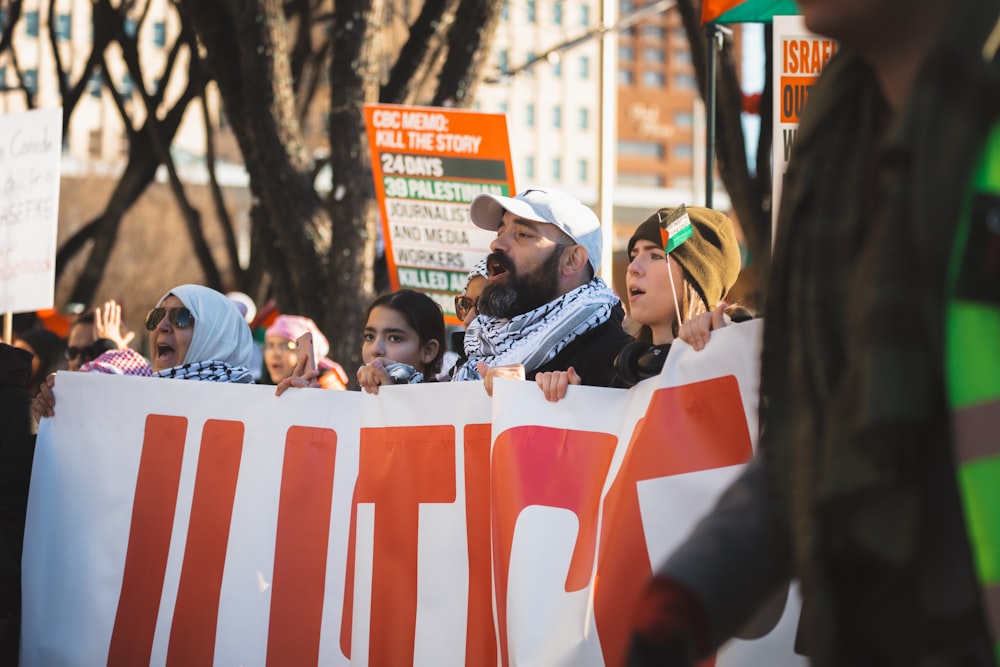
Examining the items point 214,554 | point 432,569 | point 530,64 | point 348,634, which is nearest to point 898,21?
point 432,569

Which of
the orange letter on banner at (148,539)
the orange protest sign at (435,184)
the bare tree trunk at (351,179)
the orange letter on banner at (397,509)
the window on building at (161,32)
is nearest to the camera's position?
the orange letter on banner at (397,509)

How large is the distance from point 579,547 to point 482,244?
147 inches

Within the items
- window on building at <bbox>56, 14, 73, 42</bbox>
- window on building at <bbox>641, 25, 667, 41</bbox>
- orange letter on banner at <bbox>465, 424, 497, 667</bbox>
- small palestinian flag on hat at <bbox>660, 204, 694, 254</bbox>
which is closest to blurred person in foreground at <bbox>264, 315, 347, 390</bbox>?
orange letter on banner at <bbox>465, 424, 497, 667</bbox>

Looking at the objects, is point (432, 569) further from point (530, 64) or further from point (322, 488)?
point (530, 64)

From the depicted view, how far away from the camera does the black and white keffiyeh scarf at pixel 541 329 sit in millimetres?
4398

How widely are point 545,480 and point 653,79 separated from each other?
111 metres

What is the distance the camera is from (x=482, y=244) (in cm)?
733

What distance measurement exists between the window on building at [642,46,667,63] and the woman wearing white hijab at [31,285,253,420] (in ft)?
352

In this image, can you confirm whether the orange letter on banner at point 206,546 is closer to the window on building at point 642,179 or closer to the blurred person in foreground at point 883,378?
the blurred person in foreground at point 883,378

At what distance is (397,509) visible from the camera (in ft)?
14.1

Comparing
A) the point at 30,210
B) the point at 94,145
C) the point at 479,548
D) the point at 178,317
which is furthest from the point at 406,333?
the point at 94,145

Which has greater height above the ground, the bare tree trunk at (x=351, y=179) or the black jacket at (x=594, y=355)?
the bare tree trunk at (x=351, y=179)

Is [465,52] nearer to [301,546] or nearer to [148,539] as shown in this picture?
[148,539]

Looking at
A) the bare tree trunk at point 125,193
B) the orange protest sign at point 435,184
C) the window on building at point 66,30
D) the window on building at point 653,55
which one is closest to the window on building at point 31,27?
the window on building at point 66,30
